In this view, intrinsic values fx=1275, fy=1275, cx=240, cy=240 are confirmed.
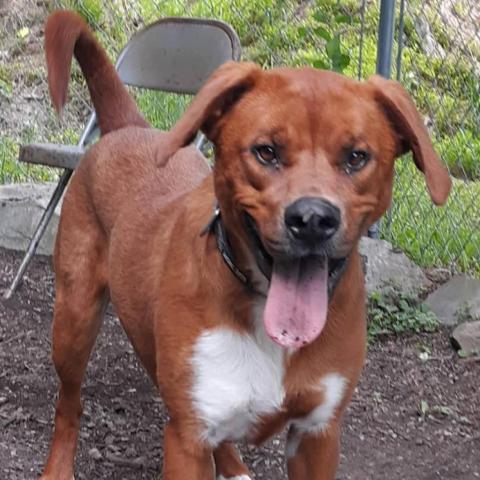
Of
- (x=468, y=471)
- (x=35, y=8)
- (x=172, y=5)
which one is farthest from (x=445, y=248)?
(x=35, y=8)

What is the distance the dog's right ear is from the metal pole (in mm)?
2688

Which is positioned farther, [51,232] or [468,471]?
[51,232]

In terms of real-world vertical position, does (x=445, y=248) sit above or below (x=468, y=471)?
below

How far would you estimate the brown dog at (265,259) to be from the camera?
9.64 ft

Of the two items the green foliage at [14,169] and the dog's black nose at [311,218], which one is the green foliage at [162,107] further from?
the dog's black nose at [311,218]

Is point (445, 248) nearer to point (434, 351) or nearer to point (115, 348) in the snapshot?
point (434, 351)

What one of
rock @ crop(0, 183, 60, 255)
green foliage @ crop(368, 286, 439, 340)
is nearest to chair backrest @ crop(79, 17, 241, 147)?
rock @ crop(0, 183, 60, 255)

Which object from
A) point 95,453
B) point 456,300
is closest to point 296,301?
point 95,453

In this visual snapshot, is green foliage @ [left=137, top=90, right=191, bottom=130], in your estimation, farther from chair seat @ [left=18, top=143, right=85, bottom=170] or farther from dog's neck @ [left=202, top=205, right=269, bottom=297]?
dog's neck @ [left=202, top=205, right=269, bottom=297]

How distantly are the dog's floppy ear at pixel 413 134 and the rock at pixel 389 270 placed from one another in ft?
8.50

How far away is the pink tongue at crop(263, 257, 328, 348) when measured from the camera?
3.02m

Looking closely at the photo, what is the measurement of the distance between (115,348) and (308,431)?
1.99 metres

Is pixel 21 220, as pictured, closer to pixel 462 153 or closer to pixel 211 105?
pixel 462 153

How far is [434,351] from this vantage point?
5363mm
